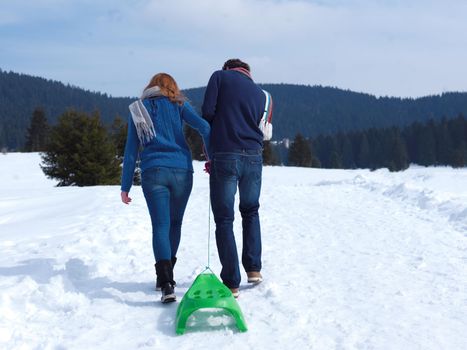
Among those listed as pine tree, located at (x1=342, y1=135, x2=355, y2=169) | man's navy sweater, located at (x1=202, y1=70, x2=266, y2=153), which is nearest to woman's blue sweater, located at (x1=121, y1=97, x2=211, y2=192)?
man's navy sweater, located at (x1=202, y1=70, x2=266, y2=153)

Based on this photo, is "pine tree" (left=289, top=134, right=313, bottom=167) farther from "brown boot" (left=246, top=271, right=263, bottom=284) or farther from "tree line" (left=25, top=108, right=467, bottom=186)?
"brown boot" (left=246, top=271, right=263, bottom=284)

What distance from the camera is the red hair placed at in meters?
4.53

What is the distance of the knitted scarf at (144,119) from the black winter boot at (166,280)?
1126 mm

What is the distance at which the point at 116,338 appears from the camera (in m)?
3.69

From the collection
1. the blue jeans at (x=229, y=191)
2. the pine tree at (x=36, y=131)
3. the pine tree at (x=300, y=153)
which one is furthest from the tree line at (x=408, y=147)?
the blue jeans at (x=229, y=191)

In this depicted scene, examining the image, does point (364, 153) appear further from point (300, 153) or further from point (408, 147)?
point (300, 153)

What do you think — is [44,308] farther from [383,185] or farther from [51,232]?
[383,185]

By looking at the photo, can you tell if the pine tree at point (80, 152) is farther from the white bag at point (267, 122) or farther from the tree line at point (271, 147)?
the white bag at point (267, 122)

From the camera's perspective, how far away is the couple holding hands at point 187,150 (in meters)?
4.51

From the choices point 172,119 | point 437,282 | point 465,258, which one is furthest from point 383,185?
point 172,119

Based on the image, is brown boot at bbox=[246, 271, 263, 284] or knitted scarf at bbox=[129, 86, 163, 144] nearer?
knitted scarf at bbox=[129, 86, 163, 144]

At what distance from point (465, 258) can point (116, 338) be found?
14.2 ft

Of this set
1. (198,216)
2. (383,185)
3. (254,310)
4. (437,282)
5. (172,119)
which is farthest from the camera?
(383,185)

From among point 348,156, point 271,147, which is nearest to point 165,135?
point 271,147
